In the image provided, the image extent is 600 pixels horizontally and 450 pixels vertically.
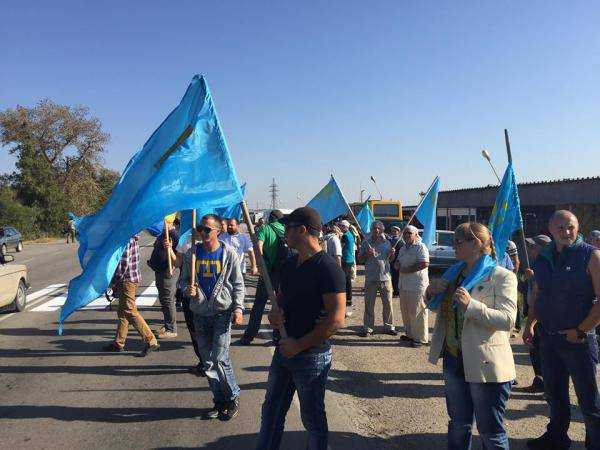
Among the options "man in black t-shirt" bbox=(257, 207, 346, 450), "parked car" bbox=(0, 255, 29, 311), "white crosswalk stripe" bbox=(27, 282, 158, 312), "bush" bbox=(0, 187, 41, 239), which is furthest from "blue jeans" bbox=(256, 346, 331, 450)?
"bush" bbox=(0, 187, 41, 239)

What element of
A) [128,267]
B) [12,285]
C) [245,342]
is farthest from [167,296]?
[12,285]

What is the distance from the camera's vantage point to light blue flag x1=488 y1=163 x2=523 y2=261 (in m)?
6.51

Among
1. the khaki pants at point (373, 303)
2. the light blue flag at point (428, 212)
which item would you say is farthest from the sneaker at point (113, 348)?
the light blue flag at point (428, 212)

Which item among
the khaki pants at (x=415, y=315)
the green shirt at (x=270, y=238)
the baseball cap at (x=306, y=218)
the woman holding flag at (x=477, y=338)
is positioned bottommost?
the khaki pants at (x=415, y=315)

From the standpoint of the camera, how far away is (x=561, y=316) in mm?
3908

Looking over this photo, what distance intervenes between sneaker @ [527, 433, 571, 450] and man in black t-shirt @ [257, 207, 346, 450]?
2020 millimetres

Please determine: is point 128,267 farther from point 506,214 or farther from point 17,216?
point 17,216

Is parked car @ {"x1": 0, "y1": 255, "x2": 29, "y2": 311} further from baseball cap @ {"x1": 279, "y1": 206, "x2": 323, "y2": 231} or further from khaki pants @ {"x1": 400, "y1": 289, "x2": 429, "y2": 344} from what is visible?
baseball cap @ {"x1": 279, "y1": 206, "x2": 323, "y2": 231}

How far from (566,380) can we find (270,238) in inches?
163

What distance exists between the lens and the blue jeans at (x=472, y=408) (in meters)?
3.25

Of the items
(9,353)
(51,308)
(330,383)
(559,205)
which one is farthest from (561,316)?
(559,205)

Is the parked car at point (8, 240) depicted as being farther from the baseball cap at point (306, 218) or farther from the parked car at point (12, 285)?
the baseball cap at point (306, 218)

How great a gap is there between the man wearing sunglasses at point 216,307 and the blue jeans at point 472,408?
2.14 metres

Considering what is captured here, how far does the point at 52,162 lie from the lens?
5538 cm
